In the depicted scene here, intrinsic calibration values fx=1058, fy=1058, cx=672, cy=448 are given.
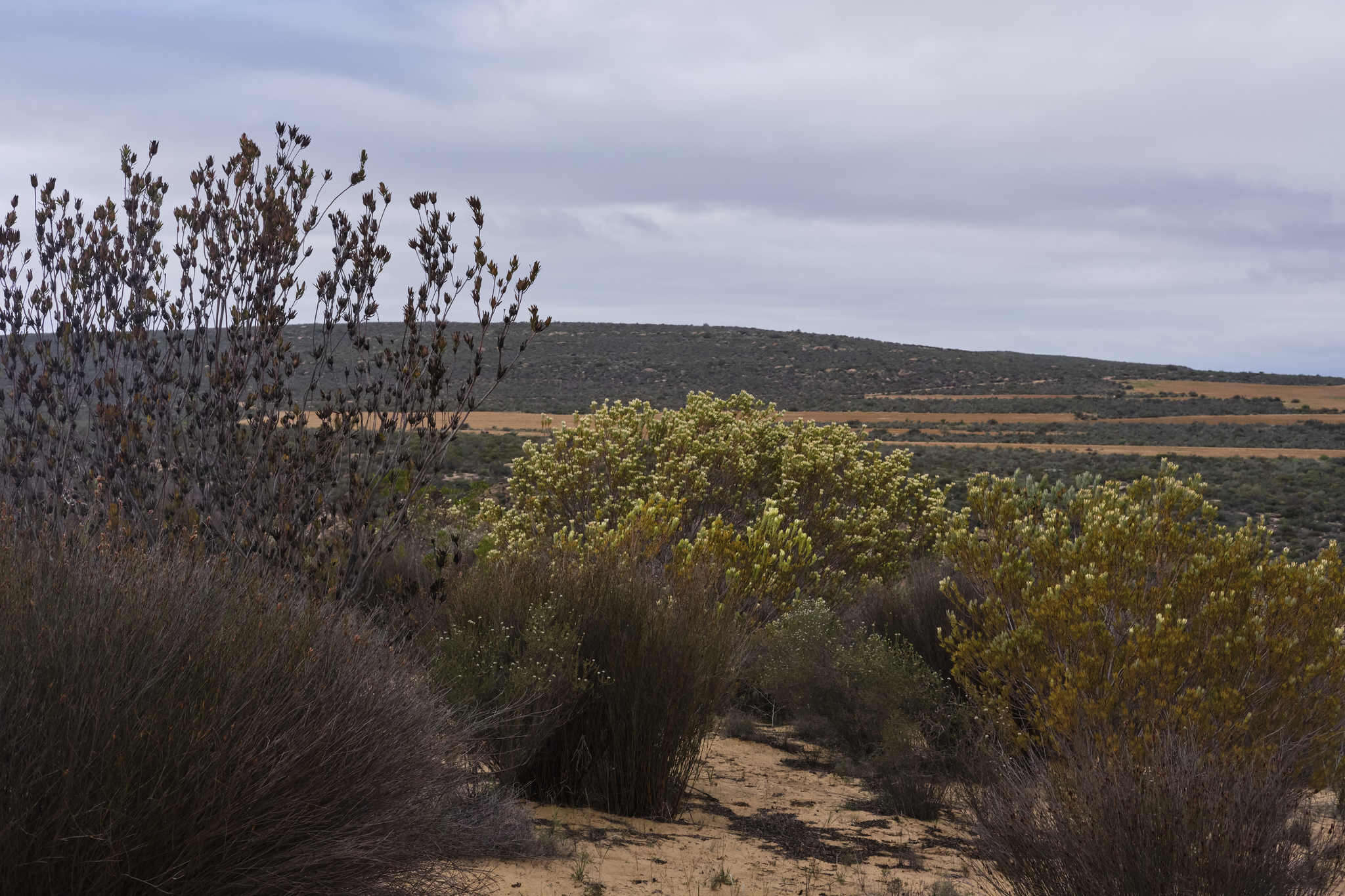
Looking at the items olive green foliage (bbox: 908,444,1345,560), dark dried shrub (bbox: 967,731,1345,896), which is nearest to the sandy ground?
dark dried shrub (bbox: 967,731,1345,896)

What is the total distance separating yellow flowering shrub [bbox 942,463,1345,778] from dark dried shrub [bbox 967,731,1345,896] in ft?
2.35

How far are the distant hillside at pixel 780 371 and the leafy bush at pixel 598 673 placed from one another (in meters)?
53.3

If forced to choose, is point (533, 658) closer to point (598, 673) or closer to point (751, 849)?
point (598, 673)

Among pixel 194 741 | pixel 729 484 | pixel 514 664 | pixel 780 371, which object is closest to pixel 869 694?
pixel 514 664

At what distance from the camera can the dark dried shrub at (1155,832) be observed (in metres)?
3.80

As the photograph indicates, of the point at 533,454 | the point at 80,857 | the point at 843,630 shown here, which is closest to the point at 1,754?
the point at 80,857

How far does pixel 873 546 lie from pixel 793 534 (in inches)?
107

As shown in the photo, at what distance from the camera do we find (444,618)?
677 cm

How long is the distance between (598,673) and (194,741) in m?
3.29

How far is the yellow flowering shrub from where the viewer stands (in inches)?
229

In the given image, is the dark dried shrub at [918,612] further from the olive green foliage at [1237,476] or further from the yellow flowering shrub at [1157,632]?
the olive green foliage at [1237,476]

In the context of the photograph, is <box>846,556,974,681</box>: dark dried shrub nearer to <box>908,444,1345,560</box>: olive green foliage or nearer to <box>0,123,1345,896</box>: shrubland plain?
<box>0,123,1345,896</box>: shrubland plain

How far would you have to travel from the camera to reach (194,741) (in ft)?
9.90

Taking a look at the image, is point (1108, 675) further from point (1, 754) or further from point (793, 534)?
point (1, 754)
